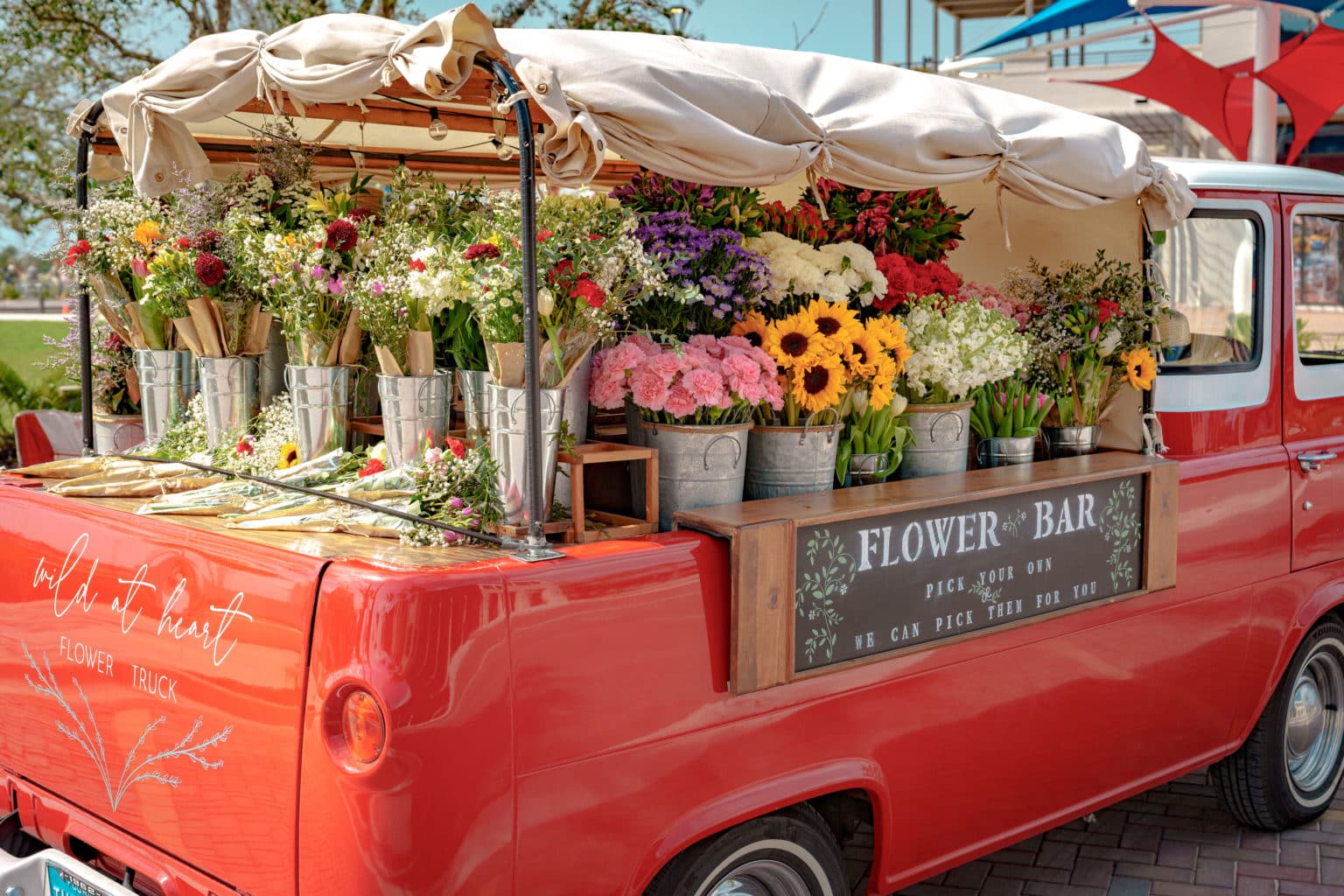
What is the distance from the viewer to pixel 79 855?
290cm

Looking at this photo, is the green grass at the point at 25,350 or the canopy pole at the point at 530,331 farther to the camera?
the green grass at the point at 25,350

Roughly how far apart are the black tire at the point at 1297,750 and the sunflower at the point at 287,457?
3291mm

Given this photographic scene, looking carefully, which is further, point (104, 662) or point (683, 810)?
point (104, 662)

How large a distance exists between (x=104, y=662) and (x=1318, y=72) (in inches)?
372

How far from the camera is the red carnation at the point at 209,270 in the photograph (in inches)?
135

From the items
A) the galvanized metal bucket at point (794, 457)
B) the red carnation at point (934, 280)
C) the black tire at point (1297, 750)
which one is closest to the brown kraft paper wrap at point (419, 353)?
the galvanized metal bucket at point (794, 457)

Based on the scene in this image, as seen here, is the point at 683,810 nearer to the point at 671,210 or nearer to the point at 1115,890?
the point at 671,210

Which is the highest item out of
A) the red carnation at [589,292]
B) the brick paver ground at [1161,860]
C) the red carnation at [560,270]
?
the red carnation at [560,270]

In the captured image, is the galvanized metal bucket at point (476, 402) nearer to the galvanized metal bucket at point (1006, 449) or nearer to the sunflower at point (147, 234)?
the sunflower at point (147, 234)

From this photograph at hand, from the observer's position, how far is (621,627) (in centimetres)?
248

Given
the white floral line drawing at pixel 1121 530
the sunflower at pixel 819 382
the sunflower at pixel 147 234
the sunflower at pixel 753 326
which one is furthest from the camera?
the sunflower at pixel 147 234

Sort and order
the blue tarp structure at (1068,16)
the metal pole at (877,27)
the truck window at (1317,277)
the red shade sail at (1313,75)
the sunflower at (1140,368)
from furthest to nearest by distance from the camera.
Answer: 1. the metal pole at (877,27)
2. the blue tarp structure at (1068,16)
3. the red shade sail at (1313,75)
4. the truck window at (1317,277)
5. the sunflower at (1140,368)

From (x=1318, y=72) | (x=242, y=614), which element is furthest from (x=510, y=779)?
(x=1318, y=72)

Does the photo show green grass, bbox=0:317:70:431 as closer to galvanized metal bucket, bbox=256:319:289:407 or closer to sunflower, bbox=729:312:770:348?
galvanized metal bucket, bbox=256:319:289:407
